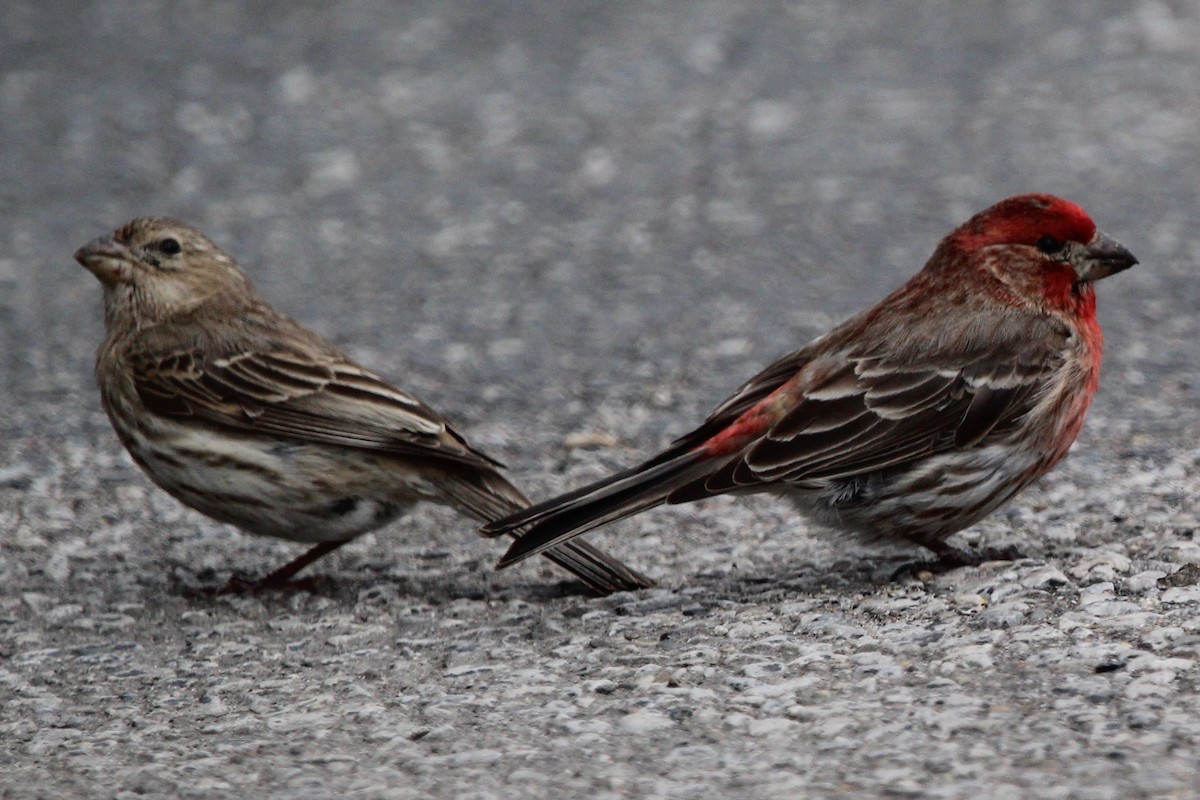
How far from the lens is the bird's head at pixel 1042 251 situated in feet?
19.9

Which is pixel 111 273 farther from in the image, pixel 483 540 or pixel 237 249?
pixel 237 249

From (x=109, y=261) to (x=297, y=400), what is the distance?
3.29 feet

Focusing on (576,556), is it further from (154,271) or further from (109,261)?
(109,261)

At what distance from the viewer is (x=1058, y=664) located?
4.83m

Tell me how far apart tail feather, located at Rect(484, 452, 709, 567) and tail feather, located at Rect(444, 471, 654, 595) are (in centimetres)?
20

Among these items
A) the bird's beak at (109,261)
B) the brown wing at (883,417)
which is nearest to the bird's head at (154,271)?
the bird's beak at (109,261)

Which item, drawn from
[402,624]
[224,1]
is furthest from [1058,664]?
[224,1]

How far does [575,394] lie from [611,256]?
179 cm

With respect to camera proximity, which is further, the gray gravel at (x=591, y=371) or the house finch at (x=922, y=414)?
the house finch at (x=922, y=414)

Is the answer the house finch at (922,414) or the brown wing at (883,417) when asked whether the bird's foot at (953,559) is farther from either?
the brown wing at (883,417)

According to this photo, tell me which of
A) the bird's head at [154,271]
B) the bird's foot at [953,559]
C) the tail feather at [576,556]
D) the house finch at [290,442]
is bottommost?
the bird's foot at [953,559]

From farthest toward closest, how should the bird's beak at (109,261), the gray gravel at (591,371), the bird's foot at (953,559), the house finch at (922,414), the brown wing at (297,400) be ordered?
1. the bird's beak at (109,261)
2. the brown wing at (297,400)
3. the bird's foot at (953,559)
4. the house finch at (922,414)
5. the gray gravel at (591,371)

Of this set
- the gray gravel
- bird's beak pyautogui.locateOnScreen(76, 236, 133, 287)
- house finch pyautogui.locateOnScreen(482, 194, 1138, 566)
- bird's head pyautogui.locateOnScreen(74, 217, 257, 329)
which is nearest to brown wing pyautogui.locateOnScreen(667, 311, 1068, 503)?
house finch pyautogui.locateOnScreen(482, 194, 1138, 566)

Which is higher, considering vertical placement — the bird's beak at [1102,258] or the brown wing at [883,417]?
the bird's beak at [1102,258]
